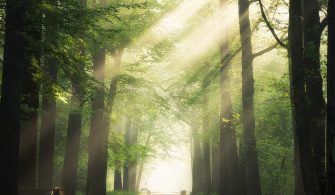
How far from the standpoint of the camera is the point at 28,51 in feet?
42.4

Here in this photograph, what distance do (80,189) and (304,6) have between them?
23090 mm

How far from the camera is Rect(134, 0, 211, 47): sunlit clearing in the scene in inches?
895

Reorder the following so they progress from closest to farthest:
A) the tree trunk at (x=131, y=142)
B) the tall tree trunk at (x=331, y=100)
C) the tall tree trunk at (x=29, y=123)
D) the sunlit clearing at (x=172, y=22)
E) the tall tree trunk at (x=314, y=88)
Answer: the tall tree trunk at (x=331, y=100) → the tall tree trunk at (x=314, y=88) → the tall tree trunk at (x=29, y=123) → the sunlit clearing at (x=172, y=22) → the tree trunk at (x=131, y=142)

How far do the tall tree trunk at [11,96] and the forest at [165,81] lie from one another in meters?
0.03

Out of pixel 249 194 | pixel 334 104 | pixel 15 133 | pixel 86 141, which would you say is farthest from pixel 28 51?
pixel 86 141

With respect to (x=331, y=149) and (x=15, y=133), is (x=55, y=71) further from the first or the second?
(x=331, y=149)

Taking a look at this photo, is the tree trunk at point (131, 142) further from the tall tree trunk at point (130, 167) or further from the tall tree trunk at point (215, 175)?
the tall tree trunk at point (215, 175)

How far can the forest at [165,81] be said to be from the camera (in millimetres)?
10703

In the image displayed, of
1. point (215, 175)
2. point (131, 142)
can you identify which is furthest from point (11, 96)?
point (131, 142)

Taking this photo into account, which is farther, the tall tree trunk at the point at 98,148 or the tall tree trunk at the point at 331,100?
the tall tree trunk at the point at 98,148

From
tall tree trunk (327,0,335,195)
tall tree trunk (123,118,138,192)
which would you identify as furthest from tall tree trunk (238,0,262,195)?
tall tree trunk (123,118,138,192)

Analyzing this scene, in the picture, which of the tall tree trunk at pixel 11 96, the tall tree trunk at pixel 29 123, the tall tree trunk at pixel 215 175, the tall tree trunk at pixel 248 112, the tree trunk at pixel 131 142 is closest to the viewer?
the tall tree trunk at pixel 11 96

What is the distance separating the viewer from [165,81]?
1075 inches

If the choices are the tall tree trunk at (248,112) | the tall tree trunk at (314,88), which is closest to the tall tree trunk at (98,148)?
the tall tree trunk at (248,112)
